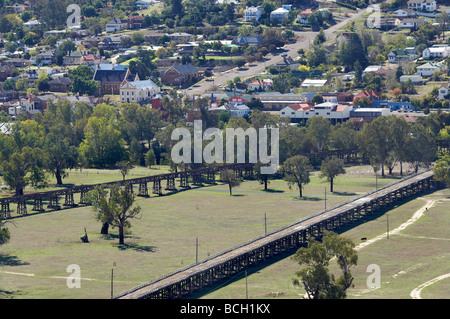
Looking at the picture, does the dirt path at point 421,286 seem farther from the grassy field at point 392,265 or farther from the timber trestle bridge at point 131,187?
the timber trestle bridge at point 131,187

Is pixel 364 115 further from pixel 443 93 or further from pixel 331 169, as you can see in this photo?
pixel 331 169

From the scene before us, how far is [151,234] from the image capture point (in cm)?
10562

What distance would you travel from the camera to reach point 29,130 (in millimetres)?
150750

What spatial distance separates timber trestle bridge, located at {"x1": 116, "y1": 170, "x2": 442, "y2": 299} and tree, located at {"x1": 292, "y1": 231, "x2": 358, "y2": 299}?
8.75 m

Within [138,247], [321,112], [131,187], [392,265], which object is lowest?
[392,265]

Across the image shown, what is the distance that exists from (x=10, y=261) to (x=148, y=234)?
18634mm

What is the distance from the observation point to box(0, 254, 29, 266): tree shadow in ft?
295

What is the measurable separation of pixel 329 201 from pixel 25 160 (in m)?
39.1

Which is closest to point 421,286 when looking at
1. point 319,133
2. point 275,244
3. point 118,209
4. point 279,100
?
point 275,244

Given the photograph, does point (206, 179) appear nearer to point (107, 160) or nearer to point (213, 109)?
point (107, 160)

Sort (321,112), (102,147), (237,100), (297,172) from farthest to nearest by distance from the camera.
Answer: (237,100)
(321,112)
(102,147)
(297,172)

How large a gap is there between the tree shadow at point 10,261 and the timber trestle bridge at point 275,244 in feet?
52.6

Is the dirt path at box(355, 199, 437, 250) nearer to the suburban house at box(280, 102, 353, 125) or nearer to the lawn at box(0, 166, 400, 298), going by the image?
the lawn at box(0, 166, 400, 298)

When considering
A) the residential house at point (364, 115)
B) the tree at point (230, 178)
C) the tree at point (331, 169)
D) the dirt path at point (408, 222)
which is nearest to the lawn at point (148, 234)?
the tree at point (230, 178)
